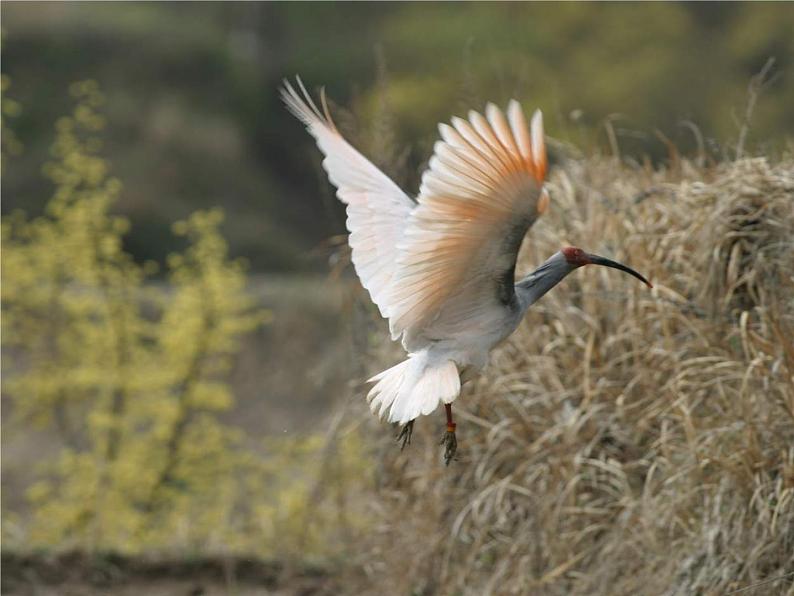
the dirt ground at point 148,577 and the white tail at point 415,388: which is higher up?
the white tail at point 415,388

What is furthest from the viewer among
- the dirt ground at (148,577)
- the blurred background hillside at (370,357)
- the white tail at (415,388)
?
the dirt ground at (148,577)

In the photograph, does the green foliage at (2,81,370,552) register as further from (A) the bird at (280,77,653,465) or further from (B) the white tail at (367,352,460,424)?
(B) the white tail at (367,352,460,424)

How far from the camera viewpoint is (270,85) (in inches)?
807

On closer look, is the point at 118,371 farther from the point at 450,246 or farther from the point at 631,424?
the point at 450,246

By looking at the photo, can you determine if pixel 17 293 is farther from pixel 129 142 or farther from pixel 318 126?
pixel 129 142

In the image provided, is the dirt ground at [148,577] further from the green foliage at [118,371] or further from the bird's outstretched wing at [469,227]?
the bird's outstretched wing at [469,227]

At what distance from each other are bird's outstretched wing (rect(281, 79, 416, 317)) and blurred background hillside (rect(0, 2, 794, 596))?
1273 mm

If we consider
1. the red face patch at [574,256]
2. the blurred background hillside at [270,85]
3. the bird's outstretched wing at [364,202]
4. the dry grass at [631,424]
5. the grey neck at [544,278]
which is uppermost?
the blurred background hillside at [270,85]

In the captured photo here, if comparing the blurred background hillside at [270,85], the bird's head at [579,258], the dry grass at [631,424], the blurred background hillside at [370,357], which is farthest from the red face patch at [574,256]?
the blurred background hillside at [270,85]

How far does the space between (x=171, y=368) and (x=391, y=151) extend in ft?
12.6

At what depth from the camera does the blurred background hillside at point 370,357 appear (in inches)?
180

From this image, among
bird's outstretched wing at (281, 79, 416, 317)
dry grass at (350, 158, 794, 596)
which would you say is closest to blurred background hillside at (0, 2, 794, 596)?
dry grass at (350, 158, 794, 596)

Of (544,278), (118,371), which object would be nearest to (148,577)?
(118,371)

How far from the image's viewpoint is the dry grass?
13.6 ft
